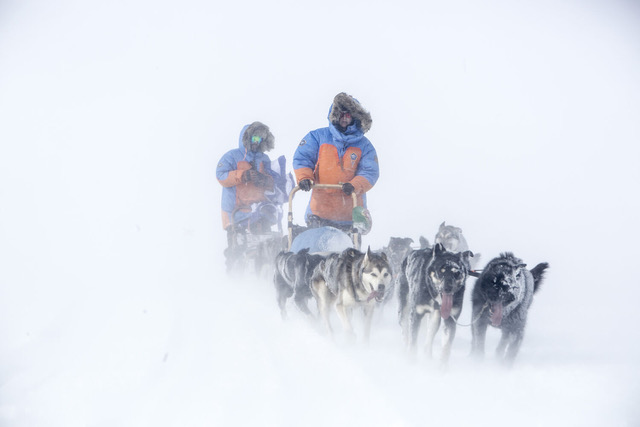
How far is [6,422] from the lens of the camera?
3.02 m

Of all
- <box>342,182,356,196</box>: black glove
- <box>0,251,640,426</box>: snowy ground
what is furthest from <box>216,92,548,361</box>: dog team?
<box>0,251,640,426</box>: snowy ground

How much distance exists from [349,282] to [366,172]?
5.33 feet

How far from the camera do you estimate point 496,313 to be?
322cm

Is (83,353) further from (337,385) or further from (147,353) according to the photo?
(337,385)

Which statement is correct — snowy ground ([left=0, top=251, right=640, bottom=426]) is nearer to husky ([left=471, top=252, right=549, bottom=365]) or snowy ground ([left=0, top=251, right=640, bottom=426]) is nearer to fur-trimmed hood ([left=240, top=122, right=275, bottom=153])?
husky ([left=471, top=252, right=549, bottom=365])

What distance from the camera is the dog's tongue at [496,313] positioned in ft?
10.5

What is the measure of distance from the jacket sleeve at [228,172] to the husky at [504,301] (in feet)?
14.4

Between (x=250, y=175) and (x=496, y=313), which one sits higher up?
(x=250, y=175)

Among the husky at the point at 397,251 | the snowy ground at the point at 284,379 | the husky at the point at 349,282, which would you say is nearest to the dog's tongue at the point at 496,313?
the snowy ground at the point at 284,379

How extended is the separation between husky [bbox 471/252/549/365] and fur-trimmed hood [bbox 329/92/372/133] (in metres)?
2.15

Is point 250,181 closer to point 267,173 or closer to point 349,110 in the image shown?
point 267,173

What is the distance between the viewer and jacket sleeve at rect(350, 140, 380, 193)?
4957 millimetres

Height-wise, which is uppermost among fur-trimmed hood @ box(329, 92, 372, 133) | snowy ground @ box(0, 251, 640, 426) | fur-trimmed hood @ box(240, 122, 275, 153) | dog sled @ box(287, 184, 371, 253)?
fur-trimmed hood @ box(329, 92, 372, 133)

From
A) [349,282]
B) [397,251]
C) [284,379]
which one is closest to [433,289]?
[349,282]
